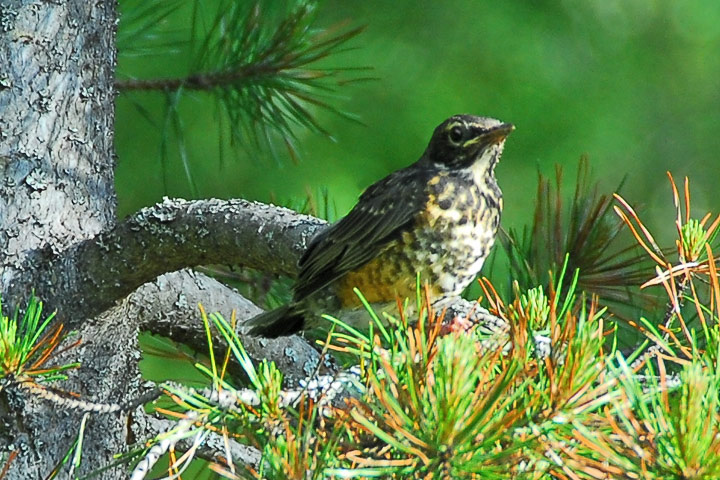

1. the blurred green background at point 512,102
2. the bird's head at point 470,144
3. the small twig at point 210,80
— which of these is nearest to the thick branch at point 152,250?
the bird's head at point 470,144

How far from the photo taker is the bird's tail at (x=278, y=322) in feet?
7.95

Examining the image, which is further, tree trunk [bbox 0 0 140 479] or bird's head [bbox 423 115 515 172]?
bird's head [bbox 423 115 515 172]

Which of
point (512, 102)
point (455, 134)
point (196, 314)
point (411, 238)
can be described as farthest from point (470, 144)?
point (512, 102)

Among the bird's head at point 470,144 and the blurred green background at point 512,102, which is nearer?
the bird's head at point 470,144

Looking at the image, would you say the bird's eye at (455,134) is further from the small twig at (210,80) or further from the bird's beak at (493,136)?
the small twig at (210,80)

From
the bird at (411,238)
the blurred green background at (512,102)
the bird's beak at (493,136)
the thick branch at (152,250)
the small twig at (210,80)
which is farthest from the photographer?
the blurred green background at (512,102)

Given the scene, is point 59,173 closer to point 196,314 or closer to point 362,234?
point 196,314

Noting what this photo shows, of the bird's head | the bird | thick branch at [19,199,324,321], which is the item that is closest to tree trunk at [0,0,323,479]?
thick branch at [19,199,324,321]

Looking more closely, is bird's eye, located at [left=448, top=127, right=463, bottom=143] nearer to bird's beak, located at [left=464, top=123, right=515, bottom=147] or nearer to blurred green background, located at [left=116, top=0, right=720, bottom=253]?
bird's beak, located at [left=464, top=123, right=515, bottom=147]

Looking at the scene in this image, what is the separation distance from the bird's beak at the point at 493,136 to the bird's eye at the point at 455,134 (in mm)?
28

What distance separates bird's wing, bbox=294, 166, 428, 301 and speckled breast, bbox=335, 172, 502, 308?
2 centimetres

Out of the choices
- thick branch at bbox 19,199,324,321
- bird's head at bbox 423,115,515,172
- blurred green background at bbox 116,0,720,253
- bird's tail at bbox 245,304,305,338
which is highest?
blurred green background at bbox 116,0,720,253

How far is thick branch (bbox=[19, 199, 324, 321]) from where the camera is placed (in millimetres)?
2193

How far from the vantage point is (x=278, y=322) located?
2.47 meters
